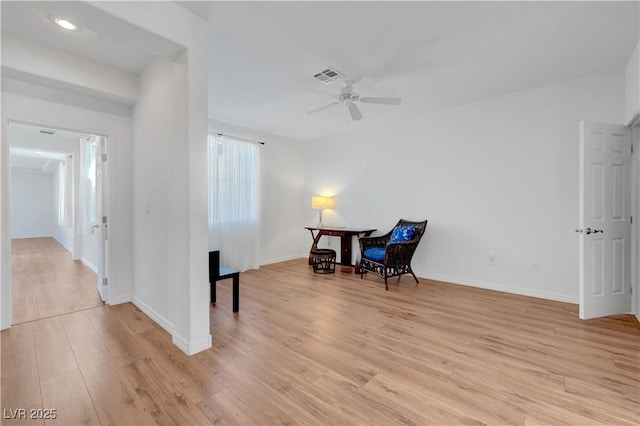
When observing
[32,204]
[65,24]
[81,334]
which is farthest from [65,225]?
[65,24]

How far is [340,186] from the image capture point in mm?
5547

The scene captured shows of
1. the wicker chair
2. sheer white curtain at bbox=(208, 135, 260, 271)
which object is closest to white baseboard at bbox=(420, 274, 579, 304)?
the wicker chair

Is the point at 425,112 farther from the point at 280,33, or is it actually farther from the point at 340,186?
the point at 280,33

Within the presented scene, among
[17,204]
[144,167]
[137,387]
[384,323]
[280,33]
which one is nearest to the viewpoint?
[137,387]

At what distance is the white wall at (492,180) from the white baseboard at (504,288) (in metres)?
0.01

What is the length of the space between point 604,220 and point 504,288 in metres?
1.37

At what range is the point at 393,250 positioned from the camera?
3.89 metres

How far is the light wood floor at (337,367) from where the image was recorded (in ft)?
5.04

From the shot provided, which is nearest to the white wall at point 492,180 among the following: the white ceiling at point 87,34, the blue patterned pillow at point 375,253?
the blue patterned pillow at point 375,253

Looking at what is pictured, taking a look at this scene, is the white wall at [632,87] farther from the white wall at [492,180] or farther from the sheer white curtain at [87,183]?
the sheer white curtain at [87,183]

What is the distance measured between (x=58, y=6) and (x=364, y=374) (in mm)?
2981

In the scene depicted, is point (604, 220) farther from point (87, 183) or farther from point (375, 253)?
point (87, 183)

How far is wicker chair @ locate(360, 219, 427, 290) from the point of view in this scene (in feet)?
12.8

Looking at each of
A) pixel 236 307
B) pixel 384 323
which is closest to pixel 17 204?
pixel 236 307
